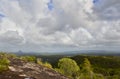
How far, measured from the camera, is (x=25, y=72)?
15.6 meters

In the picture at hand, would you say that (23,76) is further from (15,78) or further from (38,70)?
(38,70)

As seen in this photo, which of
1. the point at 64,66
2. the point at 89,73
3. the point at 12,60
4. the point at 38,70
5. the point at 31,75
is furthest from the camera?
the point at 89,73

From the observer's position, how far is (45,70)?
57.8 feet

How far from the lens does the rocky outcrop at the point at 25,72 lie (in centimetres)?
1448

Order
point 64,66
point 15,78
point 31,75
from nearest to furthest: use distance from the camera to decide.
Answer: point 15,78, point 31,75, point 64,66

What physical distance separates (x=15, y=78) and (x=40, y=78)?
6.34 ft

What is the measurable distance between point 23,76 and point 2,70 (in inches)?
56.2

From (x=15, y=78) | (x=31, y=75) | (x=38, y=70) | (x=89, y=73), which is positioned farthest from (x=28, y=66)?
(x=89, y=73)

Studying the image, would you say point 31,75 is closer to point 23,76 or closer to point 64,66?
point 23,76

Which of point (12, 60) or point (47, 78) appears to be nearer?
point (47, 78)

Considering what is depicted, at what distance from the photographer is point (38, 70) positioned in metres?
17.0

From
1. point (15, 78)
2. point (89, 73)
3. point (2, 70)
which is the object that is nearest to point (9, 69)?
point (2, 70)

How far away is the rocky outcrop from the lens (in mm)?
14477

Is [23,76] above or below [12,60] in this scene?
below
